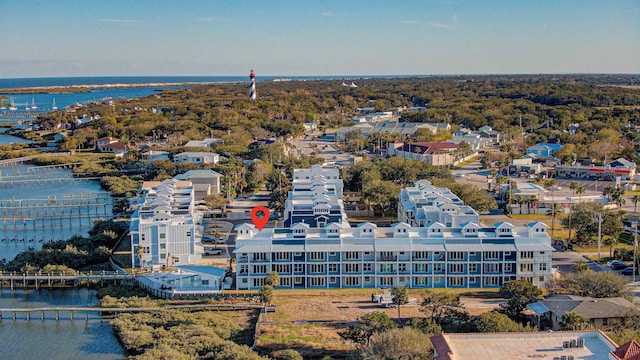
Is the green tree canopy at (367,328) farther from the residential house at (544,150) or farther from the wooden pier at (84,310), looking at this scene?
the residential house at (544,150)

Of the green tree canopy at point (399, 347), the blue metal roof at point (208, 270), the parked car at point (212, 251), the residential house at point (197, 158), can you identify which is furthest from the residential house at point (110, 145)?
the green tree canopy at point (399, 347)

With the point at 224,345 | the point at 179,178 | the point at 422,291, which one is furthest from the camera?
→ the point at 179,178

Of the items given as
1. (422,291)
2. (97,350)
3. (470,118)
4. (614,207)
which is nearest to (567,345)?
(422,291)

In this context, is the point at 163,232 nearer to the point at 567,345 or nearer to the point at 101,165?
the point at 567,345

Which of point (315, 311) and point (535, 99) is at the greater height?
point (535, 99)

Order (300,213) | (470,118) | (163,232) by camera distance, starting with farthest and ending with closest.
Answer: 1. (470,118)
2. (300,213)
3. (163,232)

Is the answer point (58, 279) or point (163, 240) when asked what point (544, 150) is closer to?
point (163, 240)

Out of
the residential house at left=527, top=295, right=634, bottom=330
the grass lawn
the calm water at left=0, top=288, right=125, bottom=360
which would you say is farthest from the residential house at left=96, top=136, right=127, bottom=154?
the residential house at left=527, top=295, right=634, bottom=330
